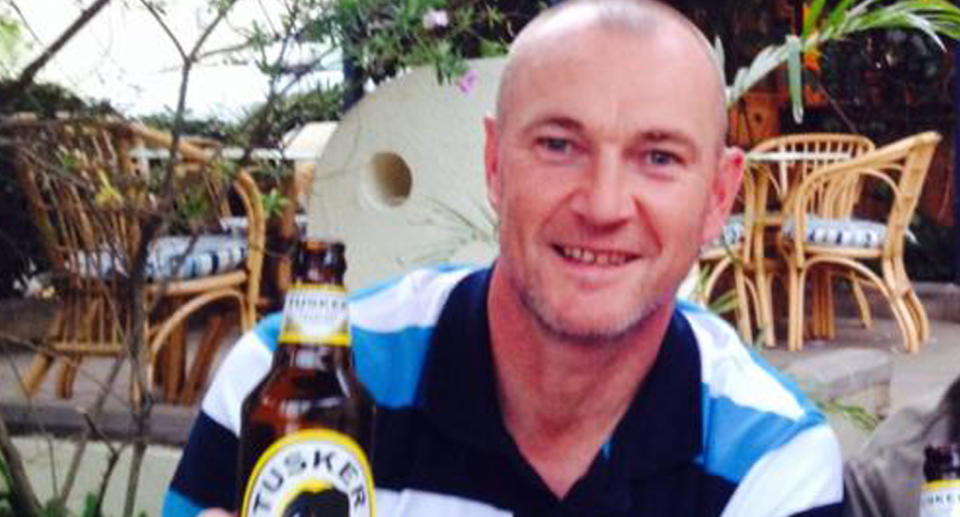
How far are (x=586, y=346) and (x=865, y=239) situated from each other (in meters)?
6.25

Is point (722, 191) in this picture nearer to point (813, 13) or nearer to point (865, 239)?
point (813, 13)

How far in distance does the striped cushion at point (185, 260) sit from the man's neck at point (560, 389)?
2082mm

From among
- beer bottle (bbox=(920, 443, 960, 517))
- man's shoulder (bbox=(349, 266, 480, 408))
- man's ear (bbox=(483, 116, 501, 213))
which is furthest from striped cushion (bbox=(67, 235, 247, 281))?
beer bottle (bbox=(920, 443, 960, 517))

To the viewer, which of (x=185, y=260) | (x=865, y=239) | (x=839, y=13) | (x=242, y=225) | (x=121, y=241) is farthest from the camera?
(x=865, y=239)

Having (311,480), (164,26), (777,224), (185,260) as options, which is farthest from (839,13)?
(777,224)

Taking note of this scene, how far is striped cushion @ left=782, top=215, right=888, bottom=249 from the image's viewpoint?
25.7 ft

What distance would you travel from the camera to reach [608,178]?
1.75m

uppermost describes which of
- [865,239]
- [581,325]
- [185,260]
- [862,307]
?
[581,325]

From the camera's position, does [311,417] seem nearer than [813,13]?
Yes

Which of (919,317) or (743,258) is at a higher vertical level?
(743,258)

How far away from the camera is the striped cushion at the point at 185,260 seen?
14.2 feet

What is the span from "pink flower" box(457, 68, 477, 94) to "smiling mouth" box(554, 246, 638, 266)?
2456mm

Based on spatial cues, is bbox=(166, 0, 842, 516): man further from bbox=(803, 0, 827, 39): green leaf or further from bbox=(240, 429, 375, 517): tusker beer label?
bbox=(803, 0, 827, 39): green leaf

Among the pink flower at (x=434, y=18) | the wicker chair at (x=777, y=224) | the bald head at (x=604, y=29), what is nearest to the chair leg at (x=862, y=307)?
the wicker chair at (x=777, y=224)
